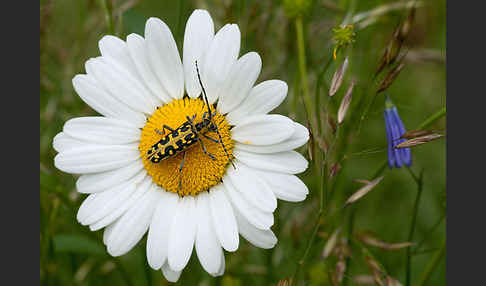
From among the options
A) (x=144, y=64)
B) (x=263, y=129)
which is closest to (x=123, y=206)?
(x=144, y=64)

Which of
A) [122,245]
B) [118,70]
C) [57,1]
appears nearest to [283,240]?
[122,245]

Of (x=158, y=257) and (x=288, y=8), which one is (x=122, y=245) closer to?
(x=158, y=257)

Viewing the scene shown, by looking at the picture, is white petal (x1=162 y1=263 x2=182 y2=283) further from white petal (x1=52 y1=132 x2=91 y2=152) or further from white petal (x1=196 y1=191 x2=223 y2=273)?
white petal (x1=52 y1=132 x2=91 y2=152)

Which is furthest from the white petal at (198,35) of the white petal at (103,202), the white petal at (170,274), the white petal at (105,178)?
the white petal at (170,274)

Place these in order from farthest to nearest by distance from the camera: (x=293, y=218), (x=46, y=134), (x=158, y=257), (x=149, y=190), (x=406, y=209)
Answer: (x=406, y=209) → (x=46, y=134) → (x=293, y=218) → (x=149, y=190) → (x=158, y=257)

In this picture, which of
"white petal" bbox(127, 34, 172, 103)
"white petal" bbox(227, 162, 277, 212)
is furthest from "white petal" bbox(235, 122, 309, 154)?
"white petal" bbox(127, 34, 172, 103)

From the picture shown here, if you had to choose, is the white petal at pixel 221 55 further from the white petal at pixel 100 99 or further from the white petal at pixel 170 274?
the white petal at pixel 170 274
